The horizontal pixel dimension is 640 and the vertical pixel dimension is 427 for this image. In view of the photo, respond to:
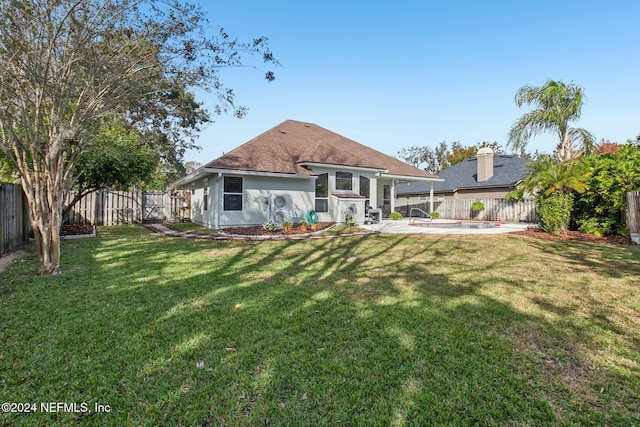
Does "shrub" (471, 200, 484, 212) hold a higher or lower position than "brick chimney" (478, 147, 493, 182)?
lower

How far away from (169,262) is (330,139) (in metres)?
14.4

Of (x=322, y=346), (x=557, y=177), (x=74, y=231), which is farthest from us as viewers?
(x=74, y=231)

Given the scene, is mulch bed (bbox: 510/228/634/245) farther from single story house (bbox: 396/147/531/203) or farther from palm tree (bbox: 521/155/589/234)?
single story house (bbox: 396/147/531/203)

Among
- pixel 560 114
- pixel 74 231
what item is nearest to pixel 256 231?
pixel 74 231

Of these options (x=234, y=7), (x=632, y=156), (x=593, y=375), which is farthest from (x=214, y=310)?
(x=632, y=156)

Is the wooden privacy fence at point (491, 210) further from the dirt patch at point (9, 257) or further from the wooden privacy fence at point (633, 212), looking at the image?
the dirt patch at point (9, 257)

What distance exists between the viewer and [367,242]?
32.5 feet

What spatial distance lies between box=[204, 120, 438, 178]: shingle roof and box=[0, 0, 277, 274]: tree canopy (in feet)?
18.7

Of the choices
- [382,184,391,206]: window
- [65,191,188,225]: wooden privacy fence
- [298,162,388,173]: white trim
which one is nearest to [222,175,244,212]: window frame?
[298,162,388,173]: white trim

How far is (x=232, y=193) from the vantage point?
1298 cm

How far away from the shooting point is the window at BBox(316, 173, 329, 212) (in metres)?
14.9

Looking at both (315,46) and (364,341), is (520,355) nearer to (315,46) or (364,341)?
(364,341)

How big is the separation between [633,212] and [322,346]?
474 inches

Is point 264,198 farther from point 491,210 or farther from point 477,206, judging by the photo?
point 491,210
